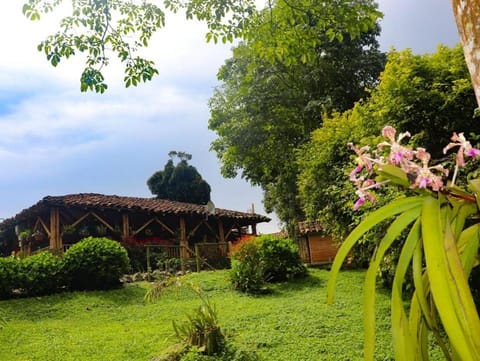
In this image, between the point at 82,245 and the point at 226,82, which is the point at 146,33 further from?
the point at 226,82

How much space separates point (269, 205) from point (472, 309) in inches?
959

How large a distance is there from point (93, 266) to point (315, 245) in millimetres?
11659

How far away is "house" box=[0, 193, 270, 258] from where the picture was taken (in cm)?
1714

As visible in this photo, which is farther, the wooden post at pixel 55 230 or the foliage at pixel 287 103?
the foliage at pixel 287 103

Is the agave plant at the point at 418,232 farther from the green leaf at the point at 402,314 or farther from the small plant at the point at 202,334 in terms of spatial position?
the small plant at the point at 202,334

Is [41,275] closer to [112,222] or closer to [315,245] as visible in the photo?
[112,222]

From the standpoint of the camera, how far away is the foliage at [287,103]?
2075 cm

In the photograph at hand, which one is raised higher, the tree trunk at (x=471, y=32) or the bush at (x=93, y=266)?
the tree trunk at (x=471, y=32)

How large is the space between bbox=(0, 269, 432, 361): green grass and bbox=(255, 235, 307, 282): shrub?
3.04ft

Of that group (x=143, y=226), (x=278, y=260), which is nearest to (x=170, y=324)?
(x=278, y=260)

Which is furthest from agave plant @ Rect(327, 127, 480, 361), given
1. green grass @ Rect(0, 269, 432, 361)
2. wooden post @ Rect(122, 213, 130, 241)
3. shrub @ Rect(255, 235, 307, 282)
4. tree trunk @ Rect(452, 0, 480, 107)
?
wooden post @ Rect(122, 213, 130, 241)

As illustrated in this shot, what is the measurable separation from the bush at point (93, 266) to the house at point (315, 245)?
10554mm

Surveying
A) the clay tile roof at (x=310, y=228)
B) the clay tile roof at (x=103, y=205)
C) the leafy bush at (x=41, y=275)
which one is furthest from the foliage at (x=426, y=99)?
the clay tile roof at (x=103, y=205)

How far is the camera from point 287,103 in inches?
845
